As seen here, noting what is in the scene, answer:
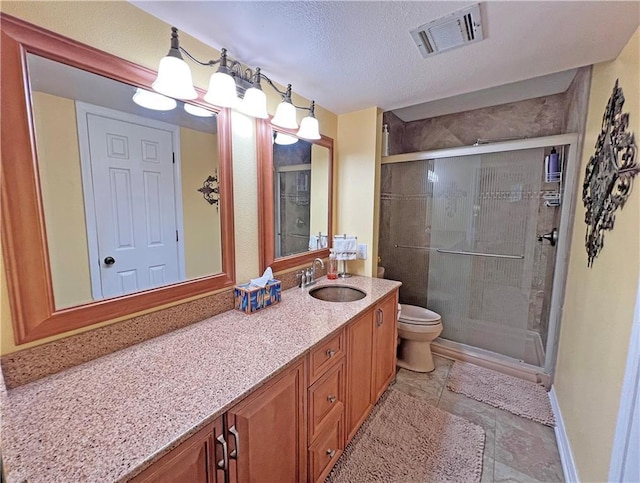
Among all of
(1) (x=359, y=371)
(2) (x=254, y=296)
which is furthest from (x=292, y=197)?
(1) (x=359, y=371)

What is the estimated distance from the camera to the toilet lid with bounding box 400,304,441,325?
7.38ft

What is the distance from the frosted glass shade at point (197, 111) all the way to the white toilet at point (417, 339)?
203 centimetres

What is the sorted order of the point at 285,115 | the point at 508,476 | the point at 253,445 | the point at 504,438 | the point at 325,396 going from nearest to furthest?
1. the point at 253,445
2. the point at 325,396
3. the point at 508,476
4. the point at 285,115
5. the point at 504,438

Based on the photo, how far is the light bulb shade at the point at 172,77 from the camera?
102 centimetres

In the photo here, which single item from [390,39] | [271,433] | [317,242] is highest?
[390,39]

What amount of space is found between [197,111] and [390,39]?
0.98m

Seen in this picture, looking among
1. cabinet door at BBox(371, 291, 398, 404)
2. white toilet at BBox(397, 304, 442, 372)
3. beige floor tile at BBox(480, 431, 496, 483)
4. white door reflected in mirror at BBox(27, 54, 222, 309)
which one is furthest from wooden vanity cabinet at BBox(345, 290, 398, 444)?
white door reflected in mirror at BBox(27, 54, 222, 309)

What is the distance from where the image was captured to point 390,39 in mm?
1275

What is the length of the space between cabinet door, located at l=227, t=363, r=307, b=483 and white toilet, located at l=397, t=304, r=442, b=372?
1373 millimetres

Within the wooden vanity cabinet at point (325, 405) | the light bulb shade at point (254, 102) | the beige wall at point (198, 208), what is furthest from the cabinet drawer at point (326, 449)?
the light bulb shade at point (254, 102)

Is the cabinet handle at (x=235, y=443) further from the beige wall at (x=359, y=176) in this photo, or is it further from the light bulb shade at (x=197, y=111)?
the beige wall at (x=359, y=176)

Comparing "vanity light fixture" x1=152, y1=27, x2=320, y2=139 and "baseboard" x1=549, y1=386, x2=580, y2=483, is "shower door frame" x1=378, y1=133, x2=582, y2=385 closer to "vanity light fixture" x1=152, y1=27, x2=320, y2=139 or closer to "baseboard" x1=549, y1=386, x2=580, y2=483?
"baseboard" x1=549, y1=386, x2=580, y2=483

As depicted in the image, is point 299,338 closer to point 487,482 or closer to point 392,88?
point 487,482

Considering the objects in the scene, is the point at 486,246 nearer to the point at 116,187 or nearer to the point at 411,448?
the point at 411,448
